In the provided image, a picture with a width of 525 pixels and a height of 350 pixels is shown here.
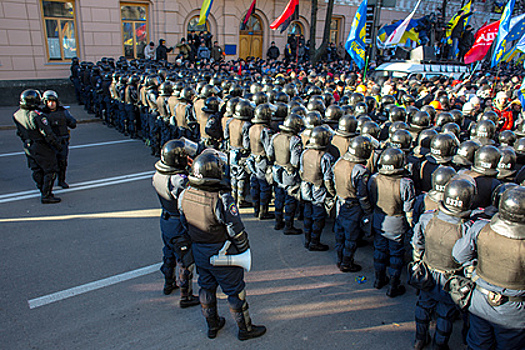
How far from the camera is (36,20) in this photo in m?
17.7

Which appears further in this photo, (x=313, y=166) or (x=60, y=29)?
(x=60, y=29)

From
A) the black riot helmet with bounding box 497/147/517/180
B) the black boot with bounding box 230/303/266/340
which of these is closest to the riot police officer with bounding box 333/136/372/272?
the black riot helmet with bounding box 497/147/517/180

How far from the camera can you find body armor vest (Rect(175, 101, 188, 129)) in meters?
8.89

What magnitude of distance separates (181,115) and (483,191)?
644 centimetres

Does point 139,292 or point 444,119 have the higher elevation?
point 444,119

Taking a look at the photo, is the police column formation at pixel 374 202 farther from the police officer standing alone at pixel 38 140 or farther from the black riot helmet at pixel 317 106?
the police officer standing alone at pixel 38 140

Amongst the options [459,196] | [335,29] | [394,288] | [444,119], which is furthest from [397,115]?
[335,29]

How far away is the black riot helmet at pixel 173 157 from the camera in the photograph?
4.13m

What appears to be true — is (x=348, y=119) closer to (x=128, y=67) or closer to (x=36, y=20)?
(x=128, y=67)

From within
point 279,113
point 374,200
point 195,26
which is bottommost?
point 374,200

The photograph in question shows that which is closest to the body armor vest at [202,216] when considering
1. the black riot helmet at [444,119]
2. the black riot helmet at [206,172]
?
the black riot helmet at [206,172]

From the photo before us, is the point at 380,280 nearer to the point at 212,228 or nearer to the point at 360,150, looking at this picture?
the point at 360,150

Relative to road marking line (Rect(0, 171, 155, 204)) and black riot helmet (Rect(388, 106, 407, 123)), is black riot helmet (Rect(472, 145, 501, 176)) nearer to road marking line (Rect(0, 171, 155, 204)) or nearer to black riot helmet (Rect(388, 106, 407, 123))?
black riot helmet (Rect(388, 106, 407, 123))

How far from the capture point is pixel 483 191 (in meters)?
4.35
